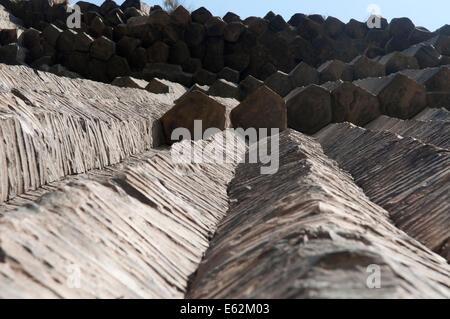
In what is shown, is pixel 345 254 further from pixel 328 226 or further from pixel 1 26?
pixel 1 26

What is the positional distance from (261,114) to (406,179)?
2412 mm

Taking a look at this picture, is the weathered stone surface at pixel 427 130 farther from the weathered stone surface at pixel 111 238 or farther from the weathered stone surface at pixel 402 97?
the weathered stone surface at pixel 111 238

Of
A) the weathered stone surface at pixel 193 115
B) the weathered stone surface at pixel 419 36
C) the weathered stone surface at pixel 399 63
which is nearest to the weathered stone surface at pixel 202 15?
the weathered stone surface at pixel 399 63

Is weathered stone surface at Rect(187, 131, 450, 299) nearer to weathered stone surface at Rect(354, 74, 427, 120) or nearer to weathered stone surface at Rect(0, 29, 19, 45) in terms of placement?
weathered stone surface at Rect(354, 74, 427, 120)

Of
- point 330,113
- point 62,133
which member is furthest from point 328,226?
point 330,113

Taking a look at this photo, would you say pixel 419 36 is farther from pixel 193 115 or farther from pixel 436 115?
pixel 193 115

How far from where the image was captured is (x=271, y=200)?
1.74 m

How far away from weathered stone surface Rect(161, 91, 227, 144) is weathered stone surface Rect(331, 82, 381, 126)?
6.46 feet

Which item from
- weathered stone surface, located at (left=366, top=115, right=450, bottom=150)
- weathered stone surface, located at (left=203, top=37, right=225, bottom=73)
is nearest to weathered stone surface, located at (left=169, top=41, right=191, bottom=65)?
weathered stone surface, located at (left=203, top=37, right=225, bottom=73)

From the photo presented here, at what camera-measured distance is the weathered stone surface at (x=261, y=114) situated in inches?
179

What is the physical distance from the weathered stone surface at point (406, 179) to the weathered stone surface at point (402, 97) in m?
2.18

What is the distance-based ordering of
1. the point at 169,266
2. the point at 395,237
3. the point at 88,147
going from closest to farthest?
the point at 169,266
the point at 395,237
the point at 88,147

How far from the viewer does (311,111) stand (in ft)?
17.7

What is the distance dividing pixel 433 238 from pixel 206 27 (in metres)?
8.77
